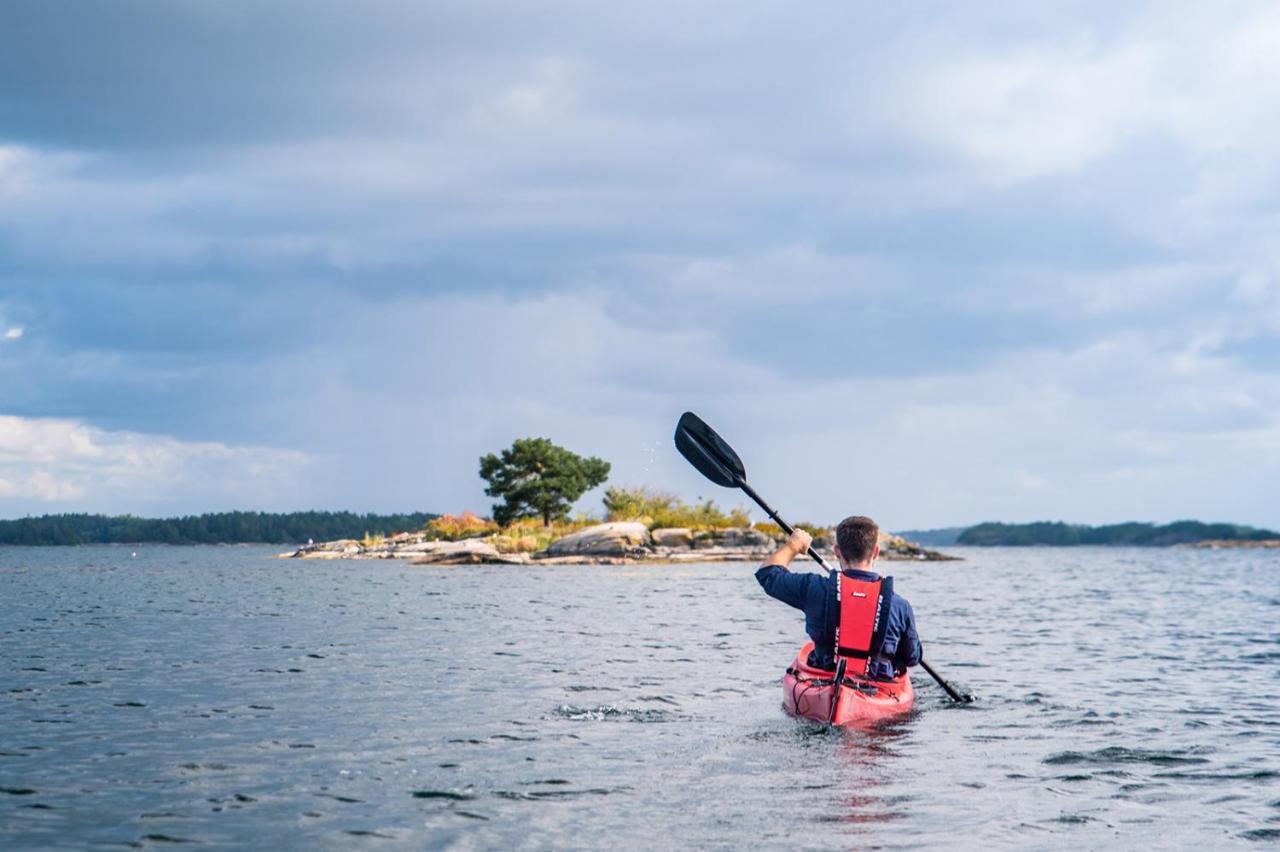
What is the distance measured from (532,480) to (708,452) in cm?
6164

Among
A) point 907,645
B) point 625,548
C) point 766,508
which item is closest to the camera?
point 907,645

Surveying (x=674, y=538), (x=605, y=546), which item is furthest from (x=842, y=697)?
(x=674, y=538)

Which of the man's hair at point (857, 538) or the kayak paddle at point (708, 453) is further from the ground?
the kayak paddle at point (708, 453)

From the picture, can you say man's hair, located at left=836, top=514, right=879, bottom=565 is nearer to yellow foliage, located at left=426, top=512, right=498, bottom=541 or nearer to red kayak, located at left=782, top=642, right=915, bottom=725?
red kayak, located at left=782, top=642, right=915, bottom=725

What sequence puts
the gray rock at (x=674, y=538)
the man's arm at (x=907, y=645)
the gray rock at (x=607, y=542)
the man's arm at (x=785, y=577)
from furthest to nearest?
1. the gray rock at (x=674, y=538)
2. the gray rock at (x=607, y=542)
3. the man's arm at (x=907, y=645)
4. the man's arm at (x=785, y=577)

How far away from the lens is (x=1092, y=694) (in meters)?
15.3

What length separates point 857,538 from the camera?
11.2m

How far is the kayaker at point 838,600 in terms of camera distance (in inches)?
443

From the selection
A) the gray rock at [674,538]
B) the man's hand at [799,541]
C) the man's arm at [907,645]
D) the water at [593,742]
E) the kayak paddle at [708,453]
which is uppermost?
the kayak paddle at [708,453]

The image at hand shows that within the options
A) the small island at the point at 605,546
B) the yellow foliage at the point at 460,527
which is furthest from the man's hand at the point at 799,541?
the yellow foliage at the point at 460,527

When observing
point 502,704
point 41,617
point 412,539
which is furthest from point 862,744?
point 412,539

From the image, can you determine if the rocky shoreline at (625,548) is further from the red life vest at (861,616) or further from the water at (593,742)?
the red life vest at (861,616)

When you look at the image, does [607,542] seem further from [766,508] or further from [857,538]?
[857,538]

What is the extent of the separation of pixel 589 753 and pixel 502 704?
3122 millimetres
